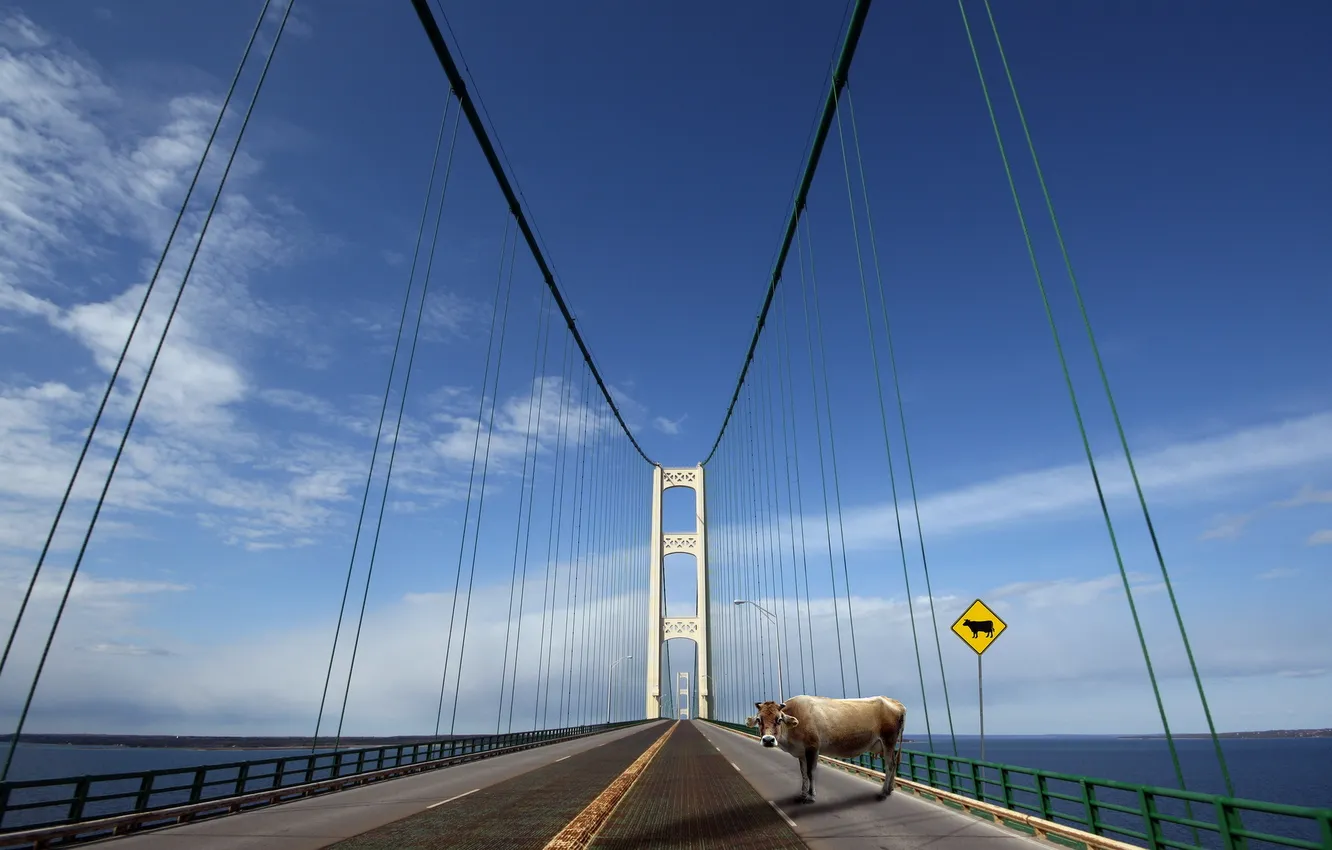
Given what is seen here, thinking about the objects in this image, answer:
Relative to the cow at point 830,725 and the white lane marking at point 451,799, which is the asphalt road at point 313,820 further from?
the cow at point 830,725

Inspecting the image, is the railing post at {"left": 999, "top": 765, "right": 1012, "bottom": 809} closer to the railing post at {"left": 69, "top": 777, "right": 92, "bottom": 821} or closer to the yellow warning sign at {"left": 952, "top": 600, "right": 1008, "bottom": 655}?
the yellow warning sign at {"left": 952, "top": 600, "right": 1008, "bottom": 655}

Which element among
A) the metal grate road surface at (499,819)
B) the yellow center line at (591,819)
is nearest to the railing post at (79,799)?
the metal grate road surface at (499,819)

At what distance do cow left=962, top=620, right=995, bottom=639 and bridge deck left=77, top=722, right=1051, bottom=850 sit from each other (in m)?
3.36

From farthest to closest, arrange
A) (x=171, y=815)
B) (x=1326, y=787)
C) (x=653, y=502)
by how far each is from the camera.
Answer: (x=1326, y=787) < (x=653, y=502) < (x=171, y=815)

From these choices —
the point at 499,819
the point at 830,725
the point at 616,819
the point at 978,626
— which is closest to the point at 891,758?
the point at 830,725

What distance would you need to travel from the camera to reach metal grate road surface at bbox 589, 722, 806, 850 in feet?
31.1

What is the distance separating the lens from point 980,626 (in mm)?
14195

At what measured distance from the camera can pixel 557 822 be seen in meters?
11.4

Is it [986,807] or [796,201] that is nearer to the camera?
[986,807]

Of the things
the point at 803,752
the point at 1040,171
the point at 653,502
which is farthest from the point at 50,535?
the point at 653,502

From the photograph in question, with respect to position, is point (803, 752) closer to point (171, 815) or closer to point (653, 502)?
point (171, 815)

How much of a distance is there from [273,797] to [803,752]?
11836 millimetres

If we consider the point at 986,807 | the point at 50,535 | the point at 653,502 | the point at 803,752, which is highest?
the point at 653,502

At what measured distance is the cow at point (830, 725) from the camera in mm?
10125
